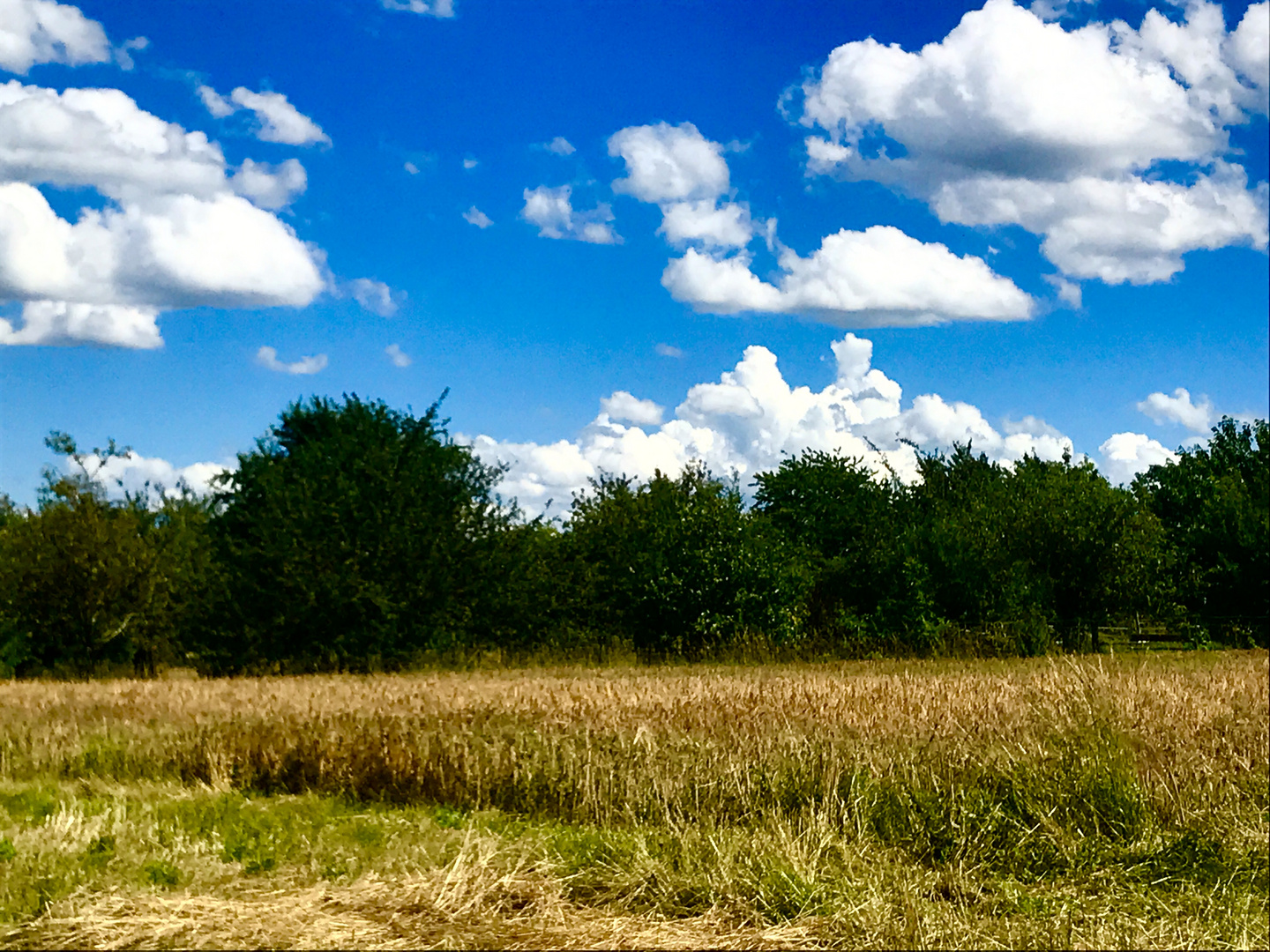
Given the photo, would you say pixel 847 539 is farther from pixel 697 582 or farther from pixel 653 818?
pixel 653 818

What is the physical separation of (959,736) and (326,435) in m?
30.7

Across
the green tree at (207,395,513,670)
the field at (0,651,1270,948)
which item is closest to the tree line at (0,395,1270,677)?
the green tree at (207,395,513,670)

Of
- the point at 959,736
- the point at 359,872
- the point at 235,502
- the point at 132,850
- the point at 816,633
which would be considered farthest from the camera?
the point at 235,502

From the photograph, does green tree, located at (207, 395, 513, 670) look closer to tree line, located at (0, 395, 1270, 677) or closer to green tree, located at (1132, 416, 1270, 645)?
tree line, located at (0, 395, 1270, 677)

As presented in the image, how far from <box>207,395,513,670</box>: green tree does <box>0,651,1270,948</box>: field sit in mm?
13501

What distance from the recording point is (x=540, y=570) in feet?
111

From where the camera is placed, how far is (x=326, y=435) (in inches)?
1508

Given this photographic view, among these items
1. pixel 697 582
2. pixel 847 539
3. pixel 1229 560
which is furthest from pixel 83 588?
pixel 1229 560

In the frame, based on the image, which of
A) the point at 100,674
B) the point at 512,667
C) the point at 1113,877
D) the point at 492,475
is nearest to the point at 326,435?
the point at 492,475

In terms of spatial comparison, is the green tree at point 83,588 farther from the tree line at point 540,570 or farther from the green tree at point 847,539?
the green tree at point 847,539

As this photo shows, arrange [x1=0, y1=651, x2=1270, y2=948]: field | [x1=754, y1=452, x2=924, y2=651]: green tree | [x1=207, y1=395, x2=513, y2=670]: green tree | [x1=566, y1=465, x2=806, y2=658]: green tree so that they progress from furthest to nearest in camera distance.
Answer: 1. [x1=754, y1=452, x2=924, y2=651]: green tree
2. [x1=566, y1=465, x2=806, y2=658]: green tree
3. [x1=207, y1=395, x2=513, y2=670]: green tree
4. [x1=0, y1=651, x2=1270, y2=948]: field

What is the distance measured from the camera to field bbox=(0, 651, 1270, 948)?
6633 millimetres

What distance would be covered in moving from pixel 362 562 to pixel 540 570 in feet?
18.5

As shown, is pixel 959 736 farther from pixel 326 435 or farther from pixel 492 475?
pixel 326 435
